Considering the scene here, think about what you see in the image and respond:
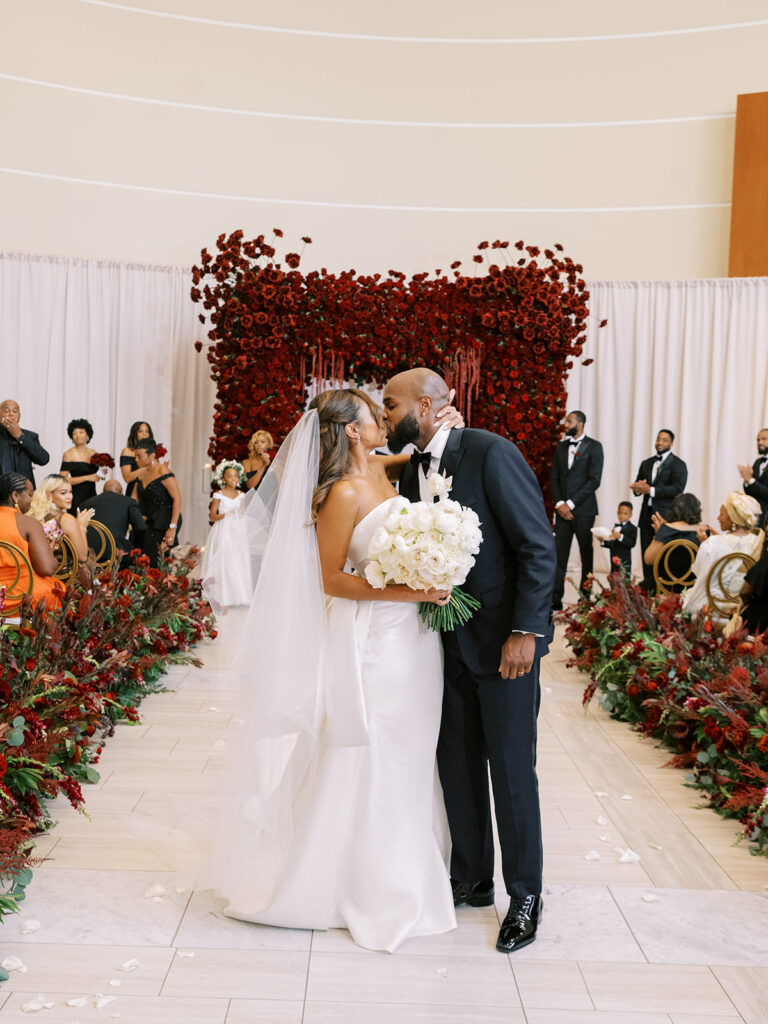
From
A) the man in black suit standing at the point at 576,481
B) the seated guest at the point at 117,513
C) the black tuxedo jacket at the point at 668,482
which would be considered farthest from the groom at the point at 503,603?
the black tuxedo jacket at the point at 668,482

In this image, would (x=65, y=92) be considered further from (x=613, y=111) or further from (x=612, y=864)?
(x=612, y=864)

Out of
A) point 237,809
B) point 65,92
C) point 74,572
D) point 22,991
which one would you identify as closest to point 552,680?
point 74,572

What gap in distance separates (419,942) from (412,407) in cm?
173

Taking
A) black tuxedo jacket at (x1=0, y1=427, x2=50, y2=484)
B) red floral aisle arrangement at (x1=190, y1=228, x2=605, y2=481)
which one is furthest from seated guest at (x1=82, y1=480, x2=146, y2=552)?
red floral aisle arrangement at (x1=190, y1=228, x2=605, y2=481)

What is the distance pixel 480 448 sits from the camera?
3416 millimetres

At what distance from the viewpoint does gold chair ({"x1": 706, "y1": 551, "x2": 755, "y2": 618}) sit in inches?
246

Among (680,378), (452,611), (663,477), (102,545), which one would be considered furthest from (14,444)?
(680,378)

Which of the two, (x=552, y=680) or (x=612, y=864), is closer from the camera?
(x=612, y=864)

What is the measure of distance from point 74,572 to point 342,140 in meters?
9.07

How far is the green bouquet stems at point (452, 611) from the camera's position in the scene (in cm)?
339

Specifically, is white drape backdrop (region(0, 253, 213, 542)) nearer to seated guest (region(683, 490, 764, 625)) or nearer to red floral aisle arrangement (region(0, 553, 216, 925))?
red floral aisle arrangement (region(0, 553, 216, 925))

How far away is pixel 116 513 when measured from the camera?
8.27m

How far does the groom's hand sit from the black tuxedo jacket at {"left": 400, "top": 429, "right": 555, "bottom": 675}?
7cm

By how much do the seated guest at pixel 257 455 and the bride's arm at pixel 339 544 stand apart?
695 centimetres
